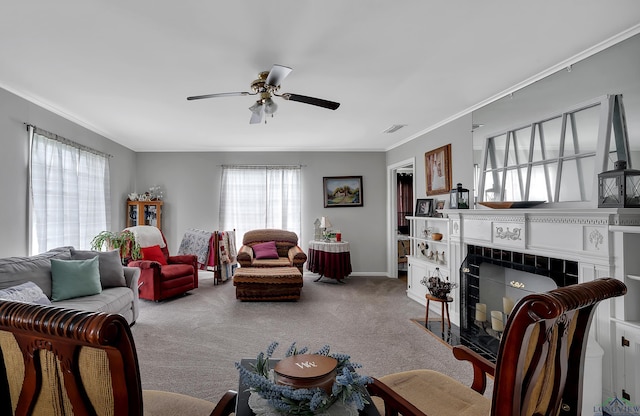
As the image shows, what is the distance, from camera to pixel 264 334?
335 centimetres

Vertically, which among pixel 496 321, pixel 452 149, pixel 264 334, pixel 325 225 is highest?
pixel 452 149

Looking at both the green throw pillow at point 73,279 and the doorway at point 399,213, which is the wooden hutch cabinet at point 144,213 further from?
the doorway at point 399,213

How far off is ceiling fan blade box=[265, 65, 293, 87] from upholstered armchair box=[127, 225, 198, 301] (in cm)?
321

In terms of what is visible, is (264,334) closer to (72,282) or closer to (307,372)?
(72,282)

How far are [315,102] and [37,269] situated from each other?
298 centimetres

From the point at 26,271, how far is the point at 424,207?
4.72 m

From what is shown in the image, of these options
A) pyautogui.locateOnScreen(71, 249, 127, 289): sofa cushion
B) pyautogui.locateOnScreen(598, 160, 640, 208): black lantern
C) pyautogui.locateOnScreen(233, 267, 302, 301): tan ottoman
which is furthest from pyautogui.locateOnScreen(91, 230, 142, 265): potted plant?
pyautogui.locateOnScreen(598, 160, 640, 208): black lantern

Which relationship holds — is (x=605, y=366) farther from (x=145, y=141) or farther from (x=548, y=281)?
(x=145, y=141)

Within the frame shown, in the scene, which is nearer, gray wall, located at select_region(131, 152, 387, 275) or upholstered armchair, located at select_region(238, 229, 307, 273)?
upholstered armchair, located at select_region(238, 229, 307, 273)

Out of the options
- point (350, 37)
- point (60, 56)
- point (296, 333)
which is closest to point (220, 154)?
point (60, 56)

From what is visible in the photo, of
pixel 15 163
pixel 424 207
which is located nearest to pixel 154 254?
pixel 15 163

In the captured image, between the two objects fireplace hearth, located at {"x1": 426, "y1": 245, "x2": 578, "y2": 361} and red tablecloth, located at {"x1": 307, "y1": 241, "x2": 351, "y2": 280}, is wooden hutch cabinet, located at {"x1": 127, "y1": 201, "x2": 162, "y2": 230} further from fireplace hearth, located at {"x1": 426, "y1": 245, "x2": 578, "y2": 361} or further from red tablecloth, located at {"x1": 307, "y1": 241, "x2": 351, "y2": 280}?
fireplace hearth, located at {"x1": 426, "y1": 245, "x2": 578, "y2": 361}

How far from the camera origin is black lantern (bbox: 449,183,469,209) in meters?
3.62

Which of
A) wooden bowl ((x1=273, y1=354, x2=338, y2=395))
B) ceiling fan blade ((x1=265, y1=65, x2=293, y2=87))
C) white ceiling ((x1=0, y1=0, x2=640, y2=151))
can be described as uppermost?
white ceiling ((x1=0, y1=0, x2=640, y2=151))
